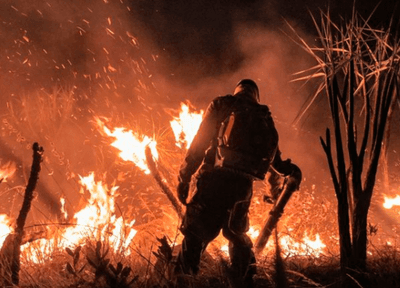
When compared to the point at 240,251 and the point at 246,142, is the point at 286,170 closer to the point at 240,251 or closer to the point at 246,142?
the point at 246,142

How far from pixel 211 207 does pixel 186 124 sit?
202 cm

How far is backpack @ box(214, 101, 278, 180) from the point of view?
337 centimetres

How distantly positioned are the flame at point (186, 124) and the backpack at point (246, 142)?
1.58 metres

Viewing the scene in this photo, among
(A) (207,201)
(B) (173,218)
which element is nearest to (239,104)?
(A) (207,201)

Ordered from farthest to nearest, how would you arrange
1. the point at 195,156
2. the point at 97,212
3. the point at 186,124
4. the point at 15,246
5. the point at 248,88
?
the point at 97,212 → the point at 186,124 → the point at 248,88 → the point at 195,156 → the point at 15,246

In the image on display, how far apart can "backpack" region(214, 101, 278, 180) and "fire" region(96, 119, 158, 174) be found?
1.66 metres

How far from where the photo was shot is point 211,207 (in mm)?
3398

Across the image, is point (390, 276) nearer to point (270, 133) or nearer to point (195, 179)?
point (270, 133)

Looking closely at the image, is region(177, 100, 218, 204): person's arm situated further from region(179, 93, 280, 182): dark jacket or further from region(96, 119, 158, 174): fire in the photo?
region(96, 119, 158, 174): fire

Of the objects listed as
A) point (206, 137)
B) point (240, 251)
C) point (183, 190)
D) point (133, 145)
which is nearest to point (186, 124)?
point (133, 145)

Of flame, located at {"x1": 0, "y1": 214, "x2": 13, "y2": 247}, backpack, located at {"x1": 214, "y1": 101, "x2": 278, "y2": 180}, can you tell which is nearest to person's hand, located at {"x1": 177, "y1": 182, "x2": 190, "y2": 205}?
backpack, located at {"x1": 214, "y1": 101, "x2": 278, "y2": 180}

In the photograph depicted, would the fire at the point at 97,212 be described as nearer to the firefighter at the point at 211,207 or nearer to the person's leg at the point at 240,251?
the firefighter at the point at 211,207

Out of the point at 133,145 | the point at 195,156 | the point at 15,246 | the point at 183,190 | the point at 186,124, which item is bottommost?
the point at 15,246

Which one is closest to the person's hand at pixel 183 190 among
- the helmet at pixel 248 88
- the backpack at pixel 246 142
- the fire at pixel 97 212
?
the backpack at pixel 246 142
